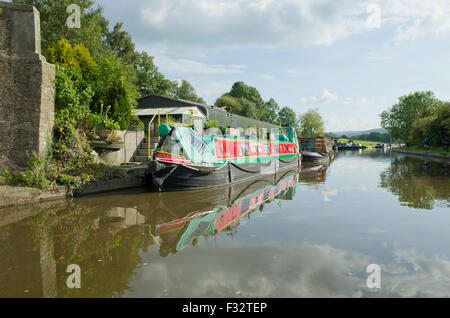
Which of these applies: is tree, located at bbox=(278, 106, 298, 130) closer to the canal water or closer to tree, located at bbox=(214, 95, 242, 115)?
tree, located at bbox=(214, 95, 242, 115)

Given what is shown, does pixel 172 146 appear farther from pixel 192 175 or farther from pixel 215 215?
pixel 215 215

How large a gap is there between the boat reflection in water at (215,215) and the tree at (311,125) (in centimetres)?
5368

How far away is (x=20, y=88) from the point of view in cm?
808

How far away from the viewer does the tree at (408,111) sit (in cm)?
5581

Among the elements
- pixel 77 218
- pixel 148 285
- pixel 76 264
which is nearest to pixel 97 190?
pixel 77 218

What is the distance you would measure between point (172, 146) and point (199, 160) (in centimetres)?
108

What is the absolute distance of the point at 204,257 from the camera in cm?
433

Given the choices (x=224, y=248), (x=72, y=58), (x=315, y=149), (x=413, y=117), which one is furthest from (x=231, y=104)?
(x=224, y=248)

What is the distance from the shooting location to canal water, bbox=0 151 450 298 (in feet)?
11.2

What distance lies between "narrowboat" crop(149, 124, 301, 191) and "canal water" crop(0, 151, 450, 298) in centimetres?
95

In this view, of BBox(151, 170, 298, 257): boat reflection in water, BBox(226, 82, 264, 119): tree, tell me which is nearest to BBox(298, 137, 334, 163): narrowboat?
BBox(151, 170, 298, 257): boat reflection in water

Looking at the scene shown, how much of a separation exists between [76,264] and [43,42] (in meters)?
22.9
